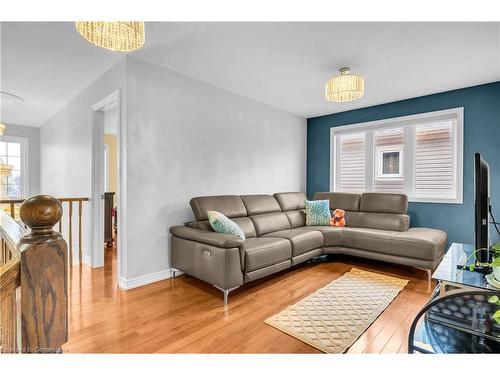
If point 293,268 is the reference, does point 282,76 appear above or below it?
above

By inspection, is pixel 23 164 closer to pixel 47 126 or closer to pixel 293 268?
pixel 47 126

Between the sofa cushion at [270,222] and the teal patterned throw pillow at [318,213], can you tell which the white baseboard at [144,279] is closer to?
the sofa cushion at [270,222]

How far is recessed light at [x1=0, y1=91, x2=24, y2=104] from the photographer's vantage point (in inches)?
151

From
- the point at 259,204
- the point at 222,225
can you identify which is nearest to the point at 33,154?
the point at 259,204

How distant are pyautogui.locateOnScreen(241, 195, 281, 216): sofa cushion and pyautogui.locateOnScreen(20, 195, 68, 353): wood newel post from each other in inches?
117

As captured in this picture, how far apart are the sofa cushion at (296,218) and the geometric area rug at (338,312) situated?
1161mm

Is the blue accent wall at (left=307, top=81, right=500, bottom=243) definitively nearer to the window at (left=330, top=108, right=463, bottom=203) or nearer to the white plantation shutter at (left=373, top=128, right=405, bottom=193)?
the window at (left=330, top=108, right=463, bottom=203)

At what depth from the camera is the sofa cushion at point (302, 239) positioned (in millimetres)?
3129

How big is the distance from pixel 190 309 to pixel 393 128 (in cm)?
403

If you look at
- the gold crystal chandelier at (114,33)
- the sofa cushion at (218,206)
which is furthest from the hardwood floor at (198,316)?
the gold crystal chandelier at (114,33)

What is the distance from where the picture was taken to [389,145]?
4297 millimetres
